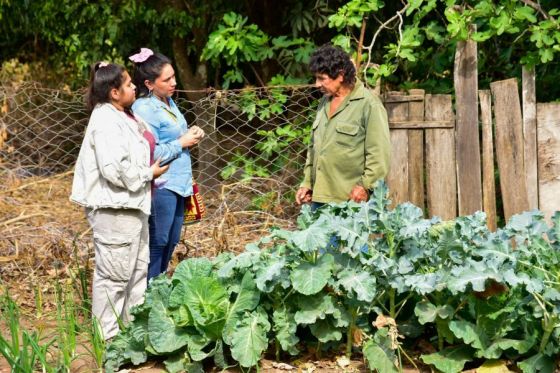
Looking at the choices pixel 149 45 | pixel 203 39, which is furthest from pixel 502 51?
pixel 149 45

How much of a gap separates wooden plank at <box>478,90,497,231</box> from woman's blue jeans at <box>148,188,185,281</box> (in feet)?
7.11

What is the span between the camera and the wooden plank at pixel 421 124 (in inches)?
243

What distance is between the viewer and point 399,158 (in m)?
6.26

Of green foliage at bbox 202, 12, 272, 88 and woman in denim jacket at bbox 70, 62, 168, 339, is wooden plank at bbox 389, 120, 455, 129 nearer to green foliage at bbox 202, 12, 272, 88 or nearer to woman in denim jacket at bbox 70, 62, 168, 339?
green foliage at bbox 202, 12, 272, 88

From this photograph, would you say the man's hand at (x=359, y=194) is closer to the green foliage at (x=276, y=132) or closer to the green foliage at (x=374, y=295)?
the green foliage at (x=374, y=295)

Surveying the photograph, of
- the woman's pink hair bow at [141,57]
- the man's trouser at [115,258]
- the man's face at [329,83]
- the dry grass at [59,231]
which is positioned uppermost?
the woman's pink hair bow at [141,57]

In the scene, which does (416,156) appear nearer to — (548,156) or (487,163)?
(487,163)

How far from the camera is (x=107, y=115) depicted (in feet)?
15.4

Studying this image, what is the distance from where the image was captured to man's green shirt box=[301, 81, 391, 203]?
5273 mm

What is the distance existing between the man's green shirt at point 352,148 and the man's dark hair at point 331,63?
0.16 meters

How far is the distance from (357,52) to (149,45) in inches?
142

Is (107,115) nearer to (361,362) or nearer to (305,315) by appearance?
(305,315)

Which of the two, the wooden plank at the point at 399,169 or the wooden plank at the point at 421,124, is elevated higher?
the wooden plank at the point at 421,124

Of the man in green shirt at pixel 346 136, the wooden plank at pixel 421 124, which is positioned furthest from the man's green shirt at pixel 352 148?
the wooden plank at pixel 421 124
